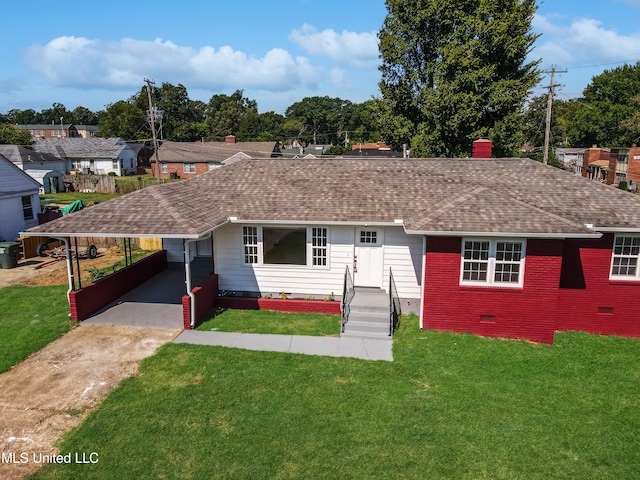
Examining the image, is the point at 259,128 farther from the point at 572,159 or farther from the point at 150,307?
the point at 150,307

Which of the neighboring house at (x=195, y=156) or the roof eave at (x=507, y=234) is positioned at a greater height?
the neighboring house at (x=195, y=156)

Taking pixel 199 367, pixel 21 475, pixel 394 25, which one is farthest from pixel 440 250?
pixel 394 25

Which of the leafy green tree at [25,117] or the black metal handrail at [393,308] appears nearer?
the black metal handrail at [393,308]

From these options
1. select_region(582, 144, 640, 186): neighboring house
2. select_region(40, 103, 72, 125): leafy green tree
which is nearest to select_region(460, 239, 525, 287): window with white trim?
select_region(582, 144, 640, 186): neighboring house

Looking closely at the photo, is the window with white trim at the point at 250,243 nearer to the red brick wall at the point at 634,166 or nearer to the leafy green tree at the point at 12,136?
the red brick wall at the point at 634,166

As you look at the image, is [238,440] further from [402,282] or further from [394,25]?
[394,25]

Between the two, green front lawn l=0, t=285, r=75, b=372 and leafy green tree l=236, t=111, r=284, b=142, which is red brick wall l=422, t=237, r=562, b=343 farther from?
leafy green tree l=236, t=111, r=284, b=142

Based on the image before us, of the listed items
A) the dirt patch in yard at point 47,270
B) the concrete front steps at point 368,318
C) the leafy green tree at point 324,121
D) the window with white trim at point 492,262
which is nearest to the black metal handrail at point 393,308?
the concrete front steps at point 368,318
